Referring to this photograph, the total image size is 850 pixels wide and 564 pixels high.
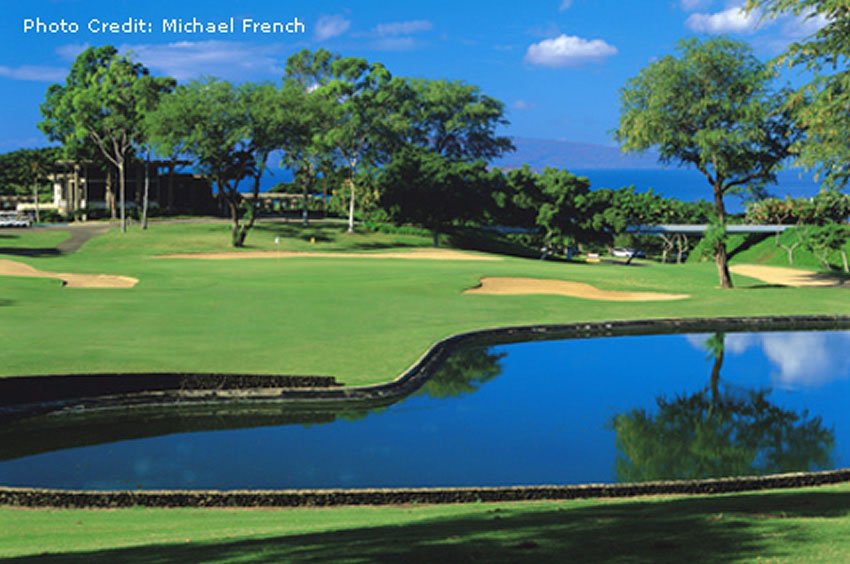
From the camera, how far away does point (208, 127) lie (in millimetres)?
75875

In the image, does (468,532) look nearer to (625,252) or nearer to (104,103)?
(104,103)

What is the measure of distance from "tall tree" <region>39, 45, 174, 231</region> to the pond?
60777 millimetres

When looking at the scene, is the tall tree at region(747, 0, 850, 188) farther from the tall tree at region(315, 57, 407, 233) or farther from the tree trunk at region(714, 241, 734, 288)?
the tall tree at region(315, 57, 407, 233)

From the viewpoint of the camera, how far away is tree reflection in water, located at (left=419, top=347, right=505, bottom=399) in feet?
94.8

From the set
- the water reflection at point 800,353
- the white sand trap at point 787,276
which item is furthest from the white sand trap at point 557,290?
the white sand trap at point 787,276

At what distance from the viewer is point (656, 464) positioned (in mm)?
21000

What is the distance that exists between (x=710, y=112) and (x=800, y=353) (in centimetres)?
1972

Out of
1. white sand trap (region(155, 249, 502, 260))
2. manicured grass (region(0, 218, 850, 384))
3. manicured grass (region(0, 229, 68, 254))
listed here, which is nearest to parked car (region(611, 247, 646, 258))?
white sand trap (region(155, 249, 502, 260))

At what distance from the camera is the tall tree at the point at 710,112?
2023 inches

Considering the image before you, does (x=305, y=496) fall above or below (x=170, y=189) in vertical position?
below

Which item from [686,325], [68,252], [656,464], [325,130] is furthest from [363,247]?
[656,464]

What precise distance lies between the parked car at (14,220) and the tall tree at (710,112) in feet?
197

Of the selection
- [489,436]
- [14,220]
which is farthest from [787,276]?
[14,220]

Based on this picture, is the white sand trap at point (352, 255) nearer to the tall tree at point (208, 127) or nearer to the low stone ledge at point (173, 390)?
the tall tree at point (208, 127)
